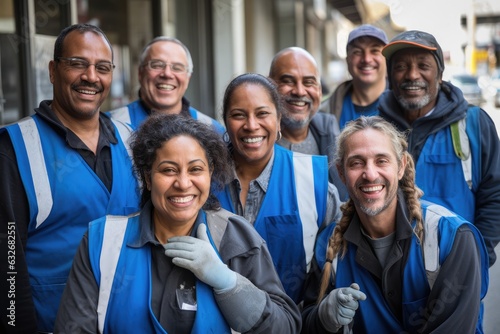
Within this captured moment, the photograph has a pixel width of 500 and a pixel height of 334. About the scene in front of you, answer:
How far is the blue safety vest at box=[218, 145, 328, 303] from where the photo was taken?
2604 mm

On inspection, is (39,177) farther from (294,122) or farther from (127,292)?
(294,122)

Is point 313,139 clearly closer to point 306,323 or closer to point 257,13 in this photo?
point 306,323

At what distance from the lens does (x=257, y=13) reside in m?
9.79

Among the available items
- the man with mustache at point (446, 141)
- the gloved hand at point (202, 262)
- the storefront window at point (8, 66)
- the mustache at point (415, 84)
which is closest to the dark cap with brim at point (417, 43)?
the man with mustache at point (446, 141)

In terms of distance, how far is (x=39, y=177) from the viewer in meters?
2.51

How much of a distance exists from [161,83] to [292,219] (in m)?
1.38

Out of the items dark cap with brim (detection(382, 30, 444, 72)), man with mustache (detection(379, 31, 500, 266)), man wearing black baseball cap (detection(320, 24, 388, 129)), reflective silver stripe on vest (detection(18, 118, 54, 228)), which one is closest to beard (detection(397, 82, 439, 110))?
man with mustache (detection(379, 31, 500, 266))

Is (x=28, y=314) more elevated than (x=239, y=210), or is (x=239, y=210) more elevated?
(x=239, y=210)

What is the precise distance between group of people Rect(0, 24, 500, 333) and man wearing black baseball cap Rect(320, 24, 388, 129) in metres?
0.55

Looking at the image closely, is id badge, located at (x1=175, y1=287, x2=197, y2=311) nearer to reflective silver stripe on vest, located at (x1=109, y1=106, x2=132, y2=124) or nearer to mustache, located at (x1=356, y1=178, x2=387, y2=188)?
mustache, located at (x1=356, y1=178, x2=387, y2=188)

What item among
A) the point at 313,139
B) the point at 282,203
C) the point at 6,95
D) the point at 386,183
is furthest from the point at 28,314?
the point at 6,95

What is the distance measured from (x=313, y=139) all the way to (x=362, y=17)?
19.8 meters

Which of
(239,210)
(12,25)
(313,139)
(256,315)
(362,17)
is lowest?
(256,315)

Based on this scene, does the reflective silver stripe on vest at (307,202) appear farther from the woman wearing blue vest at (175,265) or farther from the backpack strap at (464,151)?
the backpack strap at (464,151)
